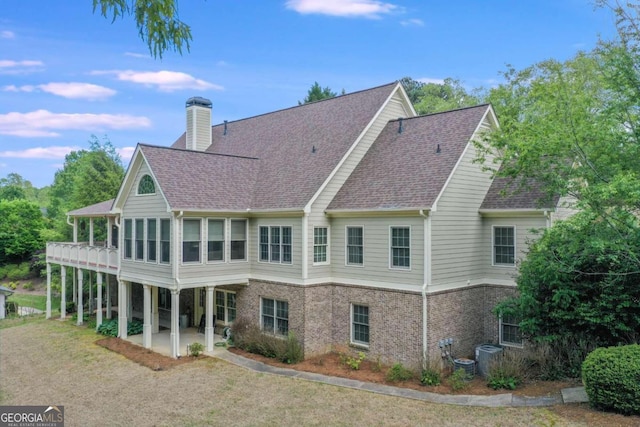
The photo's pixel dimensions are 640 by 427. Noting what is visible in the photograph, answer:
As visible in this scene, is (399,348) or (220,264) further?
(220,264)

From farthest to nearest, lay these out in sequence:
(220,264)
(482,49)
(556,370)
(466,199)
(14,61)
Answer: (482,49) < (220,264) < (466,199) < (556,370) < (14,61)

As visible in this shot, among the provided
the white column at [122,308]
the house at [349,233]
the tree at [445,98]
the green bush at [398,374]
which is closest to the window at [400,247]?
the house at [349,233]

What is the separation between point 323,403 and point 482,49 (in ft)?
58.1

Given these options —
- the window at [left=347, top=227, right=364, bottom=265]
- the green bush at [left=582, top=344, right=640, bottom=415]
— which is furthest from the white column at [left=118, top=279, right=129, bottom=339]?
the green bush at [left=582, top=344, right=640, bottom=415]

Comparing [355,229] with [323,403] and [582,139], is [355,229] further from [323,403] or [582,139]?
[582,139]

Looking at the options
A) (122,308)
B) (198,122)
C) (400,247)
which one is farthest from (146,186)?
(400,247)

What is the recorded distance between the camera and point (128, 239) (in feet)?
63.1

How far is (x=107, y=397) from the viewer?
13148 millimetres

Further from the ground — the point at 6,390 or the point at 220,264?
the point at 220,264

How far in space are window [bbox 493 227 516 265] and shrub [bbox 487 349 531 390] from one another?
367 cm

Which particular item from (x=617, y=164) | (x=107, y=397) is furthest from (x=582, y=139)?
(x=107, y=397)

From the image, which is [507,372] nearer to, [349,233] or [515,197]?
[515,197]

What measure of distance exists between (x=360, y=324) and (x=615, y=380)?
7802 millimetres

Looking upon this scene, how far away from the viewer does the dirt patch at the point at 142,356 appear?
15846mm
